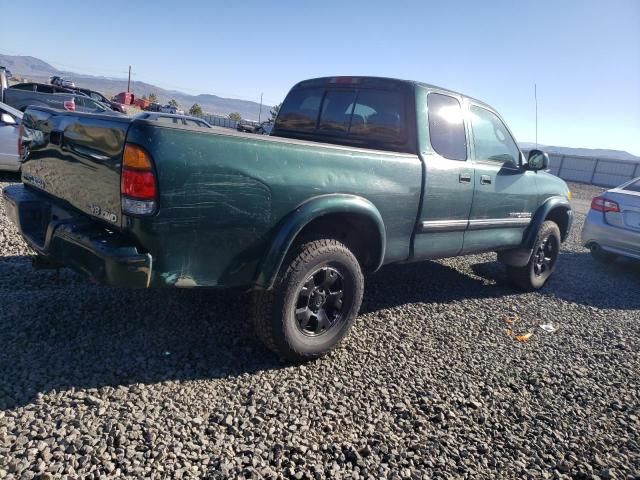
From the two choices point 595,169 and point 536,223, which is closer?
point 536,223

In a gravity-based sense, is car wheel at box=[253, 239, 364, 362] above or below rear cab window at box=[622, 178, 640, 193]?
below

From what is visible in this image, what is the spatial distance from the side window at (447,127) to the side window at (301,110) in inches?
41.9

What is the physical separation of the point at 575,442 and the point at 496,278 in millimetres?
3384

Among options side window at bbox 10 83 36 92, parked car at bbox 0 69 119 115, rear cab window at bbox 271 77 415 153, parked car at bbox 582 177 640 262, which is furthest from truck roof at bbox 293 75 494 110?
side window at bbox 10 83 36 92

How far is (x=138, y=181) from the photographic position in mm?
2383

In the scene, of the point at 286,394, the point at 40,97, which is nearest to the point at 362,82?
the point at 286,394

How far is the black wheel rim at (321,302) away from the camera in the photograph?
320cm

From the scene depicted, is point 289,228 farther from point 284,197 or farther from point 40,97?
point 40,97

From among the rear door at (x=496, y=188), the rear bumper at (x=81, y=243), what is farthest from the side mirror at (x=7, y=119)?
the rear door at (x=496, y=188)

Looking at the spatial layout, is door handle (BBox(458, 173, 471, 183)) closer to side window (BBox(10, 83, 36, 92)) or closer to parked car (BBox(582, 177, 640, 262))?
parked car (BBox(582, 177, 640, 262))

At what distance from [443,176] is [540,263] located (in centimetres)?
246

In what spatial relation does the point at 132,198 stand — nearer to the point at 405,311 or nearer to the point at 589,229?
the point at 405,311

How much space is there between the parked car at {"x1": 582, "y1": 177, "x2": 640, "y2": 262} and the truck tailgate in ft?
22.2

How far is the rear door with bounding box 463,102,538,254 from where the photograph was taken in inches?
174
